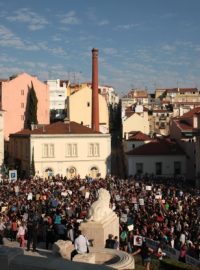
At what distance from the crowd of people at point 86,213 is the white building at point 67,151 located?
13.2 meters

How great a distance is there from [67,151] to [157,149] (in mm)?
9010

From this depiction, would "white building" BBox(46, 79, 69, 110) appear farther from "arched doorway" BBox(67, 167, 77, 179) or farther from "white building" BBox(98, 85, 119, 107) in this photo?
"arched doorway" BBox(67, 167, 77, 179)

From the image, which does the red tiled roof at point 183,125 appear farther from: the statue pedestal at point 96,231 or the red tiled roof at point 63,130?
the statue pedestal at point 96,231

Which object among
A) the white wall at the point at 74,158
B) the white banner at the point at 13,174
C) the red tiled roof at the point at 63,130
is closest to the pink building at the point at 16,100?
the red tiled roof at the point at 63,130

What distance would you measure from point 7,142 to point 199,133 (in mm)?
26614

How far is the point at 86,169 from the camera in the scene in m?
50.2

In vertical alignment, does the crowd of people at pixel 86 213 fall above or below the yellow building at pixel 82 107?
below

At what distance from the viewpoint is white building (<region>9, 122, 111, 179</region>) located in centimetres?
4903

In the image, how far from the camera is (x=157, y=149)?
50.6 meters

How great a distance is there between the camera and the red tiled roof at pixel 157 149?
164 feet

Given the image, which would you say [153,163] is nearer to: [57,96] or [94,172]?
[94,172]

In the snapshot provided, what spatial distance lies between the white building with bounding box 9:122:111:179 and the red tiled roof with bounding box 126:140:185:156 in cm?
310

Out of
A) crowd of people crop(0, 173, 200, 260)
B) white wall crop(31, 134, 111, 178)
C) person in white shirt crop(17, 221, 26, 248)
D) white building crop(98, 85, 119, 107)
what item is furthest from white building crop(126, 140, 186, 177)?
white building crop(98, 85, 119, 107)

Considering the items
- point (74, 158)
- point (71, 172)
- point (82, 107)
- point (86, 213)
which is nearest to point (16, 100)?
point (82, 107)
